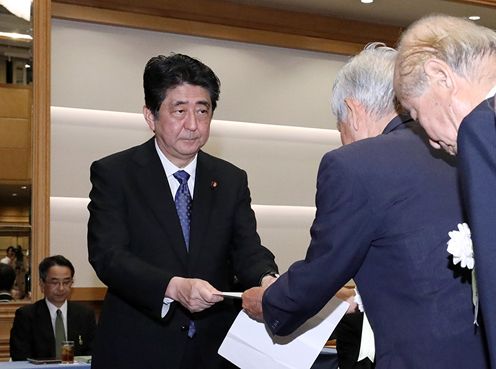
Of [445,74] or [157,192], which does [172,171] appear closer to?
[157,192]

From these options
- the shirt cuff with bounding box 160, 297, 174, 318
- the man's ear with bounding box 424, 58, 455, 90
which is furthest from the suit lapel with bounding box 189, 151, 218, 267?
the man's ear with bounding box 424, 58, 455, 90

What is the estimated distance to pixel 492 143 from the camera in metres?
1.04

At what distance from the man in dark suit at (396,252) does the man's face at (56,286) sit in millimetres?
3759

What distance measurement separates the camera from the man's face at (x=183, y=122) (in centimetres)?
263

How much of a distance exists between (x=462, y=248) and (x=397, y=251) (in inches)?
9.0

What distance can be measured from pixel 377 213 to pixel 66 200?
4614 millimetres

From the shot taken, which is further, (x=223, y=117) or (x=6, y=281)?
(x=223, y=117)

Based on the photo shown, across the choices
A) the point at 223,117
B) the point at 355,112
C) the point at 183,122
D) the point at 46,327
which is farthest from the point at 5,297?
the point at 355,112

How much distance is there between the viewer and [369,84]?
2.14 meters

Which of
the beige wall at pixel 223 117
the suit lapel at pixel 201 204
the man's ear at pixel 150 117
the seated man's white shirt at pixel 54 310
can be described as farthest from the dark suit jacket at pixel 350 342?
the beige wall at pixel 223 117

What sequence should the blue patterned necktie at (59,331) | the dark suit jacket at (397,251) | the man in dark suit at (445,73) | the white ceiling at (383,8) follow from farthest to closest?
1. the white ceiling at (383,8)
2. the blue patterned necktie at (59,331)
3. the dark suit jacket at (397,251)
4. the man in dark suit at (445,73)

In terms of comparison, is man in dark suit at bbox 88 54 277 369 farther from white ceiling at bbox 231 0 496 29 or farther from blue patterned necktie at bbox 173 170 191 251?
white ceiling at bbox 231 0 496 29

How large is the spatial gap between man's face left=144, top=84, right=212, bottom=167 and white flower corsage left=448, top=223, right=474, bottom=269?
1145mm

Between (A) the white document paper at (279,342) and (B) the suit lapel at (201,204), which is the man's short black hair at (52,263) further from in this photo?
(A) the white document paper at (279,342)
